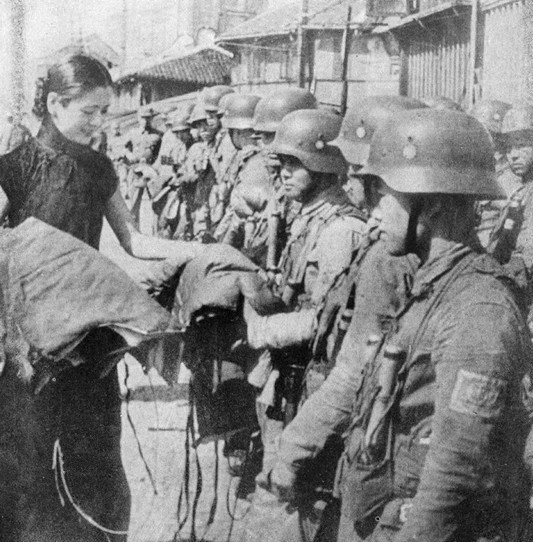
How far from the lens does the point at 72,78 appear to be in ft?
11.6

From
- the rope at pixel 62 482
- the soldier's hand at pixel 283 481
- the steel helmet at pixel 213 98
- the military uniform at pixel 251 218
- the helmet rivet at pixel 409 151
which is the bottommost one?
the rope at pixel 62 482

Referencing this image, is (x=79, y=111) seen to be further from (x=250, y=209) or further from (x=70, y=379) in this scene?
(x=250, y=209)

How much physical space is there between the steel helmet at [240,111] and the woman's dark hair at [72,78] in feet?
26.2

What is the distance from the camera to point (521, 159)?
7.96 m

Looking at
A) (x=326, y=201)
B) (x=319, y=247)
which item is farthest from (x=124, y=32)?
(x=319, y=247)

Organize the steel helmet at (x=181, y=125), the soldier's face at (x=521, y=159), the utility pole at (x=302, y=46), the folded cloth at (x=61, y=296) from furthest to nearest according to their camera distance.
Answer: the utility pole at (x=302, y=46)
the steel helmet at (x=181, y=125)
the soldier's face at (x=521, y=159)
the folded cloth at (x=61, y=296)

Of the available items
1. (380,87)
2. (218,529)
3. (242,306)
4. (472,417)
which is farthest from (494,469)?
(380,87)

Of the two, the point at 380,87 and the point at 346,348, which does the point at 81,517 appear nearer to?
the point at 346,348

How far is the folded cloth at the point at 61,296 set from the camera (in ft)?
10.1

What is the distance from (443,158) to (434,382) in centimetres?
86

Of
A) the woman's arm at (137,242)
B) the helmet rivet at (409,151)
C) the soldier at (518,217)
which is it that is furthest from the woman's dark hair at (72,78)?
the soldier at (518,217)

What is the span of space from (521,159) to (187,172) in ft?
22.2

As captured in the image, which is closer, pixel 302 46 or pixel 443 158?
pixel 443 158

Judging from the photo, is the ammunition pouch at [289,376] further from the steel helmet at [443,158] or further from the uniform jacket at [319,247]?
the steel helmet at [443,158]
